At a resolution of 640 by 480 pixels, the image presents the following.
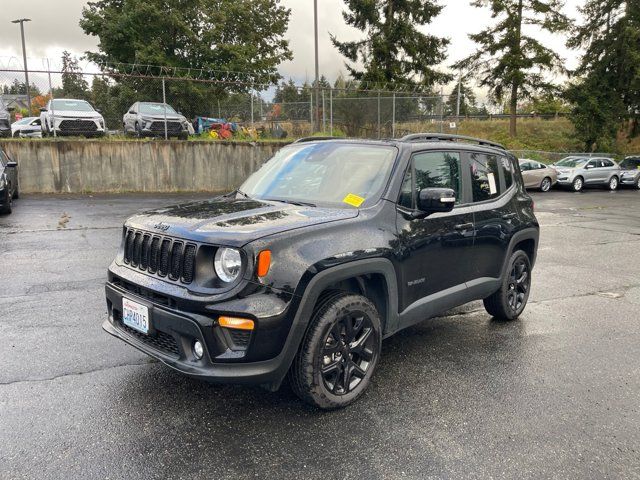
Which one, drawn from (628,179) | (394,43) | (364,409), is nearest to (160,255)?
(364,409)

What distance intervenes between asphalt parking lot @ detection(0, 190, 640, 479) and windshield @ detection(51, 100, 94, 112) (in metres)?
12.9

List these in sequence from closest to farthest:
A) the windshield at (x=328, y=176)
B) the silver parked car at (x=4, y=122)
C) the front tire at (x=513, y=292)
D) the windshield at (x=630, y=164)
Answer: the windshield at (x=328, y=176), the front tire at (x=513, y=292), the silver parked car at (x=4, y=122), the windshield at (x=630, y=164)

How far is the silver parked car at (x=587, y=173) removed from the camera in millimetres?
A: 23188

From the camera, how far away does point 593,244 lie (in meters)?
9.95

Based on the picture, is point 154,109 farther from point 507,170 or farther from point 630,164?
point 630,164

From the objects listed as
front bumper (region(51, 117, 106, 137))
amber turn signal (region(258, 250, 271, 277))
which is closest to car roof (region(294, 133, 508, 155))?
amber turn signal (region(258, 250, 271, 277))

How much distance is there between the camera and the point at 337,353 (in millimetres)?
3258

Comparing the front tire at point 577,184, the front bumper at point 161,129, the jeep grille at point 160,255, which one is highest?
the front bumper at point 161,129

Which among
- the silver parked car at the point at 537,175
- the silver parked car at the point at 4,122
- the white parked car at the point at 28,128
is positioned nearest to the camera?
the silver parked car at the point at 4,122

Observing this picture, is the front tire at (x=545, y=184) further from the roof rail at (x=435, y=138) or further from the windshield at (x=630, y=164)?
the roof rail at (x=435, y=138)

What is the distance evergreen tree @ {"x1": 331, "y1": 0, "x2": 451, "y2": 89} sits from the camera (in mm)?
32812

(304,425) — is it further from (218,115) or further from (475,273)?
(218,115)

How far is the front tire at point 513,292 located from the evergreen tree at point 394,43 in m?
29.0

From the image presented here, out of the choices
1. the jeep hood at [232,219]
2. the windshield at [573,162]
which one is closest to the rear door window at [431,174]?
the jeep hood at [232,219]
